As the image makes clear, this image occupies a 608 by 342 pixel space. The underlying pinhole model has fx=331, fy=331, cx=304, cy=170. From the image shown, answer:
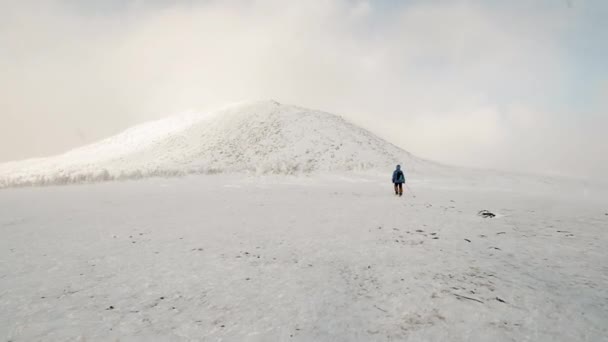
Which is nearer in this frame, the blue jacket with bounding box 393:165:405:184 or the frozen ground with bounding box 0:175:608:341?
the frozen ground with bounding box 0:175:608:341

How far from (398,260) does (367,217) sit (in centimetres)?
495

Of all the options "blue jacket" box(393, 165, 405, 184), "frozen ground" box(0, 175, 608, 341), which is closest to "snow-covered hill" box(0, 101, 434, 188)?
"blue jacket" box(393, 165, 405, 184)

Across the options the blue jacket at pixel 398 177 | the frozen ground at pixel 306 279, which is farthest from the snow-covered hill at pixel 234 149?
the frozen ground at pixel 306 279

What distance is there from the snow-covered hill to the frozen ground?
2542cm

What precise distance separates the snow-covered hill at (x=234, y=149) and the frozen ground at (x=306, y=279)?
2542cm

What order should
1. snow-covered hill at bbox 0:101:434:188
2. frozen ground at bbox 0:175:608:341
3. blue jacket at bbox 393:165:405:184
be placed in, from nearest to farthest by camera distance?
frozen ground at bbox 0:175:608:341 < blue jacket at bbox 393:165:405:184 < snow-covered hill at bbox 0:101:434:188

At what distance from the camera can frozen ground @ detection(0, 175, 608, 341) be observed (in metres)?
4.53

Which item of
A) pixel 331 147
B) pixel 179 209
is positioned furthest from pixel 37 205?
pixel 331 147

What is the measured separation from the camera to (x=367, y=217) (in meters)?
12.2

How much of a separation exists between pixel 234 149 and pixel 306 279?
42935 millimetres

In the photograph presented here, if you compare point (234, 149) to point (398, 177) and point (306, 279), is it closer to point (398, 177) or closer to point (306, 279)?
point (398, 177)

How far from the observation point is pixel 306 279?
6.30 m

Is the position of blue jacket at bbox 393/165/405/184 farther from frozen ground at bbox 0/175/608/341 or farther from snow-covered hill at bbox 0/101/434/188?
snow-covered hill at bbox 0/101/434/188

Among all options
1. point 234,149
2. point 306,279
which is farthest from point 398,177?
point 234,149
